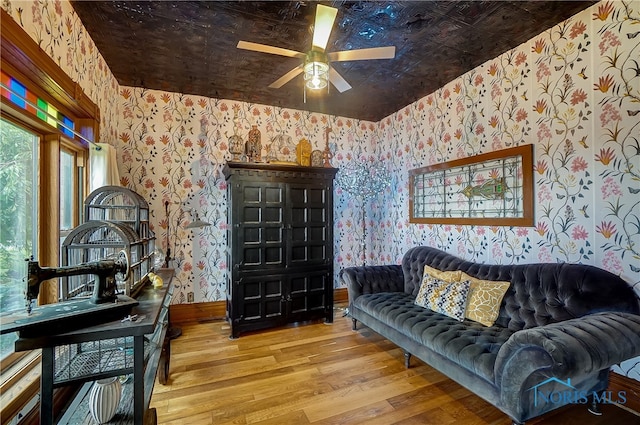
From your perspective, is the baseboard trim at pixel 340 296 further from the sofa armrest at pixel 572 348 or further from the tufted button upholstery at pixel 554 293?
the sofa armrest at pixel 572 348

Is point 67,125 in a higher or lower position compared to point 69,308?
higher

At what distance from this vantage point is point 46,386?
3.95 ft

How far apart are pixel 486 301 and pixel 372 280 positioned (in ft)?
4.04

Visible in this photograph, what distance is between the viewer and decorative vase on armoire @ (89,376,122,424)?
130 centimetres

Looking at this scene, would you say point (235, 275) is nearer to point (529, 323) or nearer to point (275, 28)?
point (275, 28)

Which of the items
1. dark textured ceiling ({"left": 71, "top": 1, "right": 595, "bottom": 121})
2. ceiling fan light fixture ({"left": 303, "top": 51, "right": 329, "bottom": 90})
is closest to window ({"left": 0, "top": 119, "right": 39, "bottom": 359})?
dark textured ceiling ({"left": 71, "top": 1, "right": 595, "bottom": 121})

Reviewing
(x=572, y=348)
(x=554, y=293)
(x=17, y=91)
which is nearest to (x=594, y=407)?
(x=554, y=293)

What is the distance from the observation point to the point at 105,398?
1.31 m

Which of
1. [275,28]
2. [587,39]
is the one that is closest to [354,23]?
[275,28]

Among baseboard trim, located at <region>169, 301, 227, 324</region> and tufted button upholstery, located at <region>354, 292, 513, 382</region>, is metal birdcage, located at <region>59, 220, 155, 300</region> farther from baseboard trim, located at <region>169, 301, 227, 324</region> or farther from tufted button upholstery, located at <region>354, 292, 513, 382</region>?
tufted button upholstery, located at <region>354, 292, 513, 382</region>

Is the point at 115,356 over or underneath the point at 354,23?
underneath

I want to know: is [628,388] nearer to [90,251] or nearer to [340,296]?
[340,296]

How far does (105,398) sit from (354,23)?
2853mm

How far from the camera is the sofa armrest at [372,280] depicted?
3.26 metres
